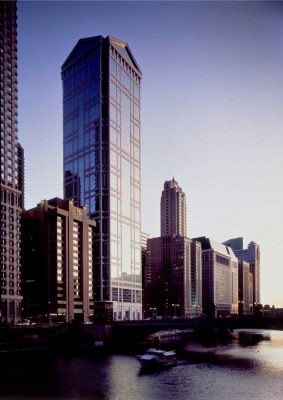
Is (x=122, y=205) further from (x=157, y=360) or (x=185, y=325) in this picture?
(x=157, y=360)

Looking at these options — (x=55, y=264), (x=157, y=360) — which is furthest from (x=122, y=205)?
(x=157, y=360)

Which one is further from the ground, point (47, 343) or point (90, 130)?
point (90, 130)

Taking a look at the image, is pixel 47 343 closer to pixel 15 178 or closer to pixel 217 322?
pixel 217 322

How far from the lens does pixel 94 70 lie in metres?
193

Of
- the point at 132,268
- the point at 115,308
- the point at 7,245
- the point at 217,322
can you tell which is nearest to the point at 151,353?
the point at 217,322

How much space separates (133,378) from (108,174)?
127m

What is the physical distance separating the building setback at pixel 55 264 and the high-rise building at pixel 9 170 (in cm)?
2529

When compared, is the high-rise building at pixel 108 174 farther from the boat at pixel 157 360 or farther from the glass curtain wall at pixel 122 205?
the boat at pixel 157 360

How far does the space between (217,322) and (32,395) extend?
54.9 metres

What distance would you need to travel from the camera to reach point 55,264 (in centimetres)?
14825

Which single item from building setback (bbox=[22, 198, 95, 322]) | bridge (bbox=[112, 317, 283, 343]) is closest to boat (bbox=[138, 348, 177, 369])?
bridge (bbox=[112, 317, 283, 343])

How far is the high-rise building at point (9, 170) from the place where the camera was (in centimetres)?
11938

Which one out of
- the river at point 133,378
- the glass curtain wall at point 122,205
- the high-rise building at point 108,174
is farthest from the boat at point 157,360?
the glass curtain wall at point 122,205

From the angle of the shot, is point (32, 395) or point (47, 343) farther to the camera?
point (47, 343)
